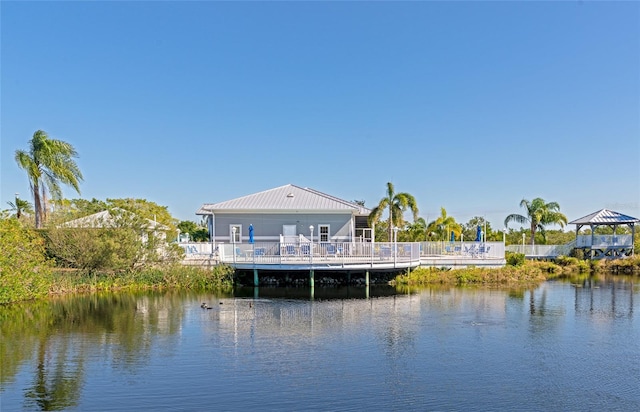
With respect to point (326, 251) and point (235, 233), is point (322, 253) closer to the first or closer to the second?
point (326, 251)

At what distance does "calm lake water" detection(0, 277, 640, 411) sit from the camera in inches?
376

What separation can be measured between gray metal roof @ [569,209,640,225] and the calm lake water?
61.3 feet

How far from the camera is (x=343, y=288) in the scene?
25.9 meters

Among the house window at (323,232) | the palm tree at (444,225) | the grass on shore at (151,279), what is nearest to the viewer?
the grass on shore at (151,279)

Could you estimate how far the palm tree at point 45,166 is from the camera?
30.1 m

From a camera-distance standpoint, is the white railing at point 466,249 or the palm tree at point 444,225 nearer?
the white railing at point 466,249

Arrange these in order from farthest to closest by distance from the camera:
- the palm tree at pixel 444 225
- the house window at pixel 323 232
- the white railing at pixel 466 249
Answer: the palm tree at pixel 444 225, the house window at pixel 323 232, the white railing at pixel 466 249

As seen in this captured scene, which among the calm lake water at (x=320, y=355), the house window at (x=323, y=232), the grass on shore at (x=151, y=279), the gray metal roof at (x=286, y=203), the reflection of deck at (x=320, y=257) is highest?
the gray metal roof at (x=286, y=203)

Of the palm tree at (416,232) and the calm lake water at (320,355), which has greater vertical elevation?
the palm tree at (416,232)

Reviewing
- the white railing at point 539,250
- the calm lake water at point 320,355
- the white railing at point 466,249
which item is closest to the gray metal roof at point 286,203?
the white railing at point 466,249

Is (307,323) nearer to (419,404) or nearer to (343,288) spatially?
A: (419,404)

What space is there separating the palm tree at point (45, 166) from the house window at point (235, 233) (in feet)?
38.4

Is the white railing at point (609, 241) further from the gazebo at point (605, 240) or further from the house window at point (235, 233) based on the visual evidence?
the house window at point (235, 233)

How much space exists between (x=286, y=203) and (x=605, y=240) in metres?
27.1
